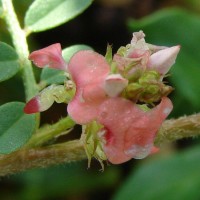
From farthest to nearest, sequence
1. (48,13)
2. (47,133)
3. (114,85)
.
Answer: (48,13) → (47,133) → (114,85)

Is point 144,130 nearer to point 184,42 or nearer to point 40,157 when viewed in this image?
point 40,157

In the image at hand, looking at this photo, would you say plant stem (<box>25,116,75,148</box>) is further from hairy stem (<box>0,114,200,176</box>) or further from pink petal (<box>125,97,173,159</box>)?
pink petal (<box>125,97,173,159</box>)

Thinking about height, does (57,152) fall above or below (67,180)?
above

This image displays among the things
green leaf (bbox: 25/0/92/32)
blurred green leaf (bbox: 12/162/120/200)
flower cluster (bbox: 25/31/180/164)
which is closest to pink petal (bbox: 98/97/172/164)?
flower cluster (bbox: 25/31/180/164)

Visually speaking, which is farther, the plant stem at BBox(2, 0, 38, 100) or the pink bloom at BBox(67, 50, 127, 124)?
the plant stem at BBox(2, 0, 38, 100)

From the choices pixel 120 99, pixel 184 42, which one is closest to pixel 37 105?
pixel 120 99

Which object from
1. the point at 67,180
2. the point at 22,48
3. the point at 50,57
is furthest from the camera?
the point at 67,180

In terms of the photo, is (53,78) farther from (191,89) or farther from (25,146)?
(191,89)

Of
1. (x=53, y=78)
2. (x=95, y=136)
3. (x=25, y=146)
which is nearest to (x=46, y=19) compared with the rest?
(x=53, y=78)
